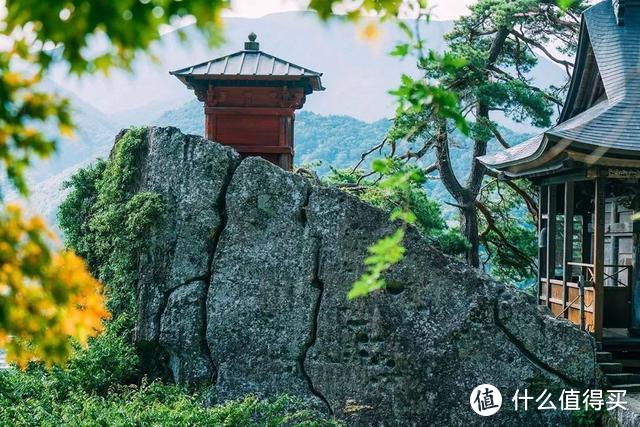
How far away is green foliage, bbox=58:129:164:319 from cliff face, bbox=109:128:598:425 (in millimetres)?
599

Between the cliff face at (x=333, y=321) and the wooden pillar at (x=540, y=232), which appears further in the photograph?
the wooden pillar at (x=540, y=232)

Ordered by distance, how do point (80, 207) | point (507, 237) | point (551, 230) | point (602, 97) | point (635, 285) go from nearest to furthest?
point (80, 207) → point (635, 285) → point (551, 230) → point (602, 97) → point (507, 237)

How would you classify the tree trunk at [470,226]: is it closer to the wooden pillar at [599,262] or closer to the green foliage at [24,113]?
the wooden pillar at [599,262]

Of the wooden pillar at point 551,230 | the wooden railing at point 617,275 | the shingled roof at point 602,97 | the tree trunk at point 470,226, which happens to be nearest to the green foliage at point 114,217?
the shingled roof at point 602,97

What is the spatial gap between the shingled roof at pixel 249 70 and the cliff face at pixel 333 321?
197 cm

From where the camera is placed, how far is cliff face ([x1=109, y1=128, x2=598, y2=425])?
32.5 ft

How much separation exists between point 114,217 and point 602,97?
7.93 m

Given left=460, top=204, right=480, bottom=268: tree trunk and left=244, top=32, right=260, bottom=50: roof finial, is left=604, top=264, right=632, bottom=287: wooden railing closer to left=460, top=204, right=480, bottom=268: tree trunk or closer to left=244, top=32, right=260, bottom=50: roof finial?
left=460, top=204, right=480, bottom=268: tree trunk

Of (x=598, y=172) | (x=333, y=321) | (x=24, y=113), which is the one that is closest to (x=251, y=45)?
(x=333, y=321)

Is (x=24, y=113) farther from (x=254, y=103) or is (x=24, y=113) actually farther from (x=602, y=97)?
(x=602, y=97)

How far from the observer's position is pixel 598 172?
11.2m

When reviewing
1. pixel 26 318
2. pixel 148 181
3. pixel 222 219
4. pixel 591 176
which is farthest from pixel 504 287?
pixel 26 318

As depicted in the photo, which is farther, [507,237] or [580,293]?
[507,237]

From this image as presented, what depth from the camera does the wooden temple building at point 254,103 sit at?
12.1 m
